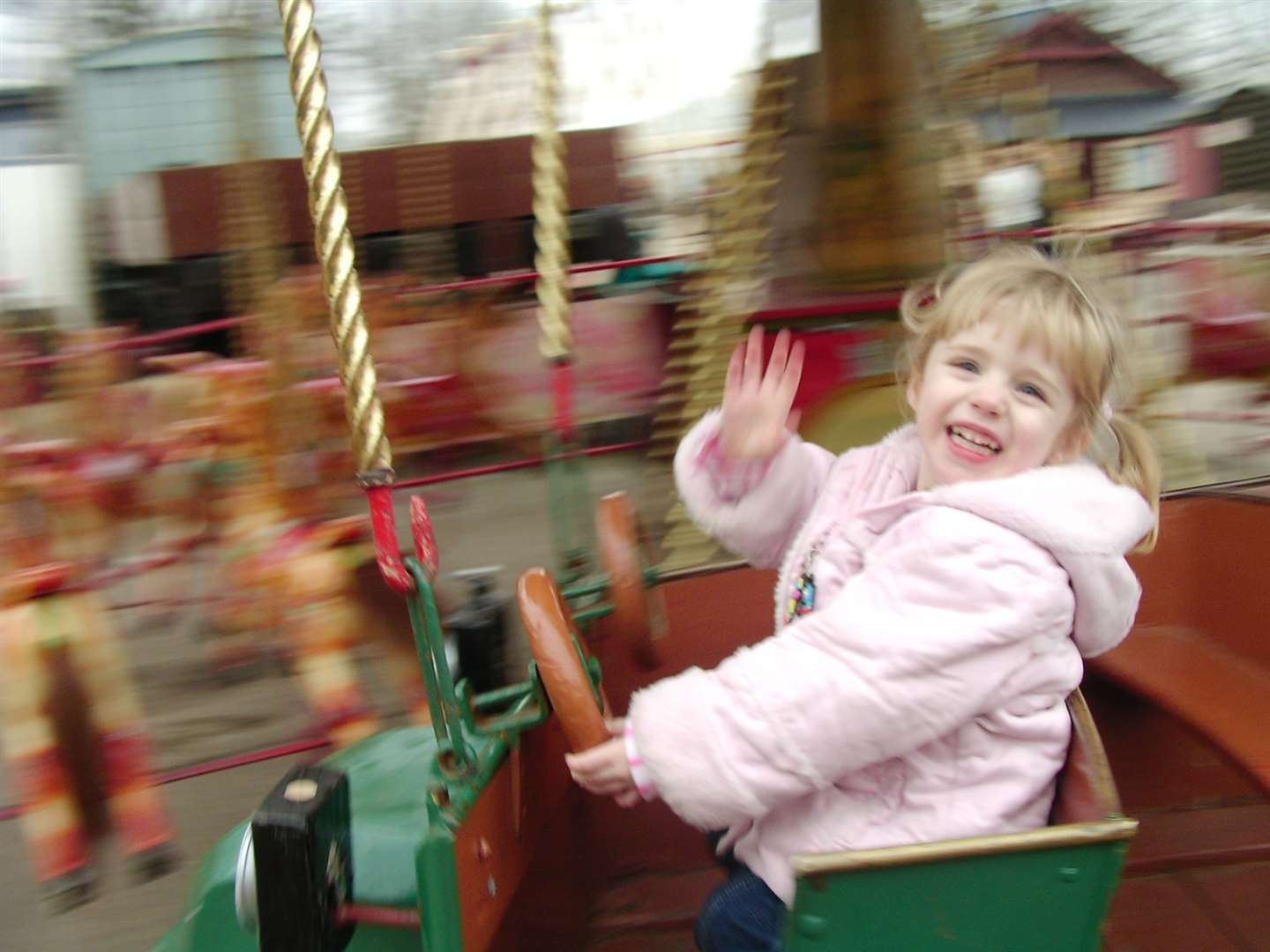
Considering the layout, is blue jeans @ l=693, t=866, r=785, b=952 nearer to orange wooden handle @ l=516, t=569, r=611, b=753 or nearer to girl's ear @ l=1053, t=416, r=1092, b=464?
orange wooden handle @ l=516, t=569, r=611, b=753

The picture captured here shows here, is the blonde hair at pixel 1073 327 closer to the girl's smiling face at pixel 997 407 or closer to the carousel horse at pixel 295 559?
the girl's smiling face at pixel 997 407

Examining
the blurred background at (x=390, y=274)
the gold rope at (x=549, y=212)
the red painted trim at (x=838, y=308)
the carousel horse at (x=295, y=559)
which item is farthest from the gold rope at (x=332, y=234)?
the red painted trim at (x=838, y=308)

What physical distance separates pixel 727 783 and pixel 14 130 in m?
2.33

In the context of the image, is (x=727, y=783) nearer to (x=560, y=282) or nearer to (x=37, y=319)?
(x=560, y=282)

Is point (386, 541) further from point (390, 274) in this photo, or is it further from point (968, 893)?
point (390, 274)

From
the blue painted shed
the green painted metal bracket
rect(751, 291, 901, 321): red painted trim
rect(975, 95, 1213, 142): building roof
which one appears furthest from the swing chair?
rect(975, 95, 1213, 142): building roof

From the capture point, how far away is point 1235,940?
1416mm

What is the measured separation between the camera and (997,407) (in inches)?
43.5

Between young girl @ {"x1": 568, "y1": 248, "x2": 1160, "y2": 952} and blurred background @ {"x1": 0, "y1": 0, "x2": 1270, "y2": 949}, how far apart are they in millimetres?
149

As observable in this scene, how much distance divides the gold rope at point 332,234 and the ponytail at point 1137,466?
78 centimetres

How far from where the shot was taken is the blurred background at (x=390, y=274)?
2.01 meters

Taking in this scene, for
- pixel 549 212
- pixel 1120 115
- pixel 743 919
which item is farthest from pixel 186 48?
pixel 1120 115

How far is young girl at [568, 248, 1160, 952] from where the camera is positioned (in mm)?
957

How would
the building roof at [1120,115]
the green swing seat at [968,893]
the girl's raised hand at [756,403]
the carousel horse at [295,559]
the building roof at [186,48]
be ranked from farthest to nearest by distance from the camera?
1. the building roof at [1120,115]
2. the building roof at [186,48]
3. the carousel horse at [295,559]
4. the girl's raised hand at [756,403]
5. the green swing seat at [968,893]
